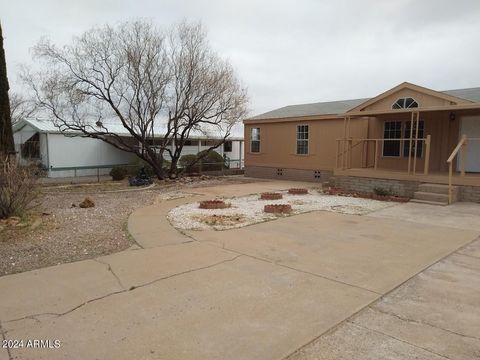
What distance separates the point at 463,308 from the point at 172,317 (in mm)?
2938

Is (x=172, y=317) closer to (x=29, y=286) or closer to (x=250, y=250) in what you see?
(x=29, y=286)

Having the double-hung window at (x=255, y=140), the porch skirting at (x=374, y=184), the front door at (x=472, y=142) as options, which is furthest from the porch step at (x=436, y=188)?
the double-hung window at (x=255, y=140)

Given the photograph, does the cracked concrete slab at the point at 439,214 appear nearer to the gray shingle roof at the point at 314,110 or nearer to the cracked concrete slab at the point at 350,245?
the cracked concrete slab at the point at 350,245

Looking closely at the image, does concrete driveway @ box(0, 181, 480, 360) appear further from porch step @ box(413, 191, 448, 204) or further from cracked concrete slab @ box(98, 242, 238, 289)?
porch step @ box(413, 191, 448, 204)

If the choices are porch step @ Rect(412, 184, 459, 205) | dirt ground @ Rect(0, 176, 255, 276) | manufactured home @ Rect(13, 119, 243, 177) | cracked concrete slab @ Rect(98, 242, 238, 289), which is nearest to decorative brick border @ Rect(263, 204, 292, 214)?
cracked concrete slab @ Rect(98, 242, 238, 289)

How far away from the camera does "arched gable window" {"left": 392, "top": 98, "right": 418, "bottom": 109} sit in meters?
13.4

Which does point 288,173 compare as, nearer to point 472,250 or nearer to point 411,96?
point 411,96

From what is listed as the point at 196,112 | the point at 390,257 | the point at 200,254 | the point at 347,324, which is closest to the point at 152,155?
the point at 196,112

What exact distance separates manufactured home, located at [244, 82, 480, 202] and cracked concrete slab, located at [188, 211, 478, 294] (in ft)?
14.0

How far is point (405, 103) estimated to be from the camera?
13695 millimetres

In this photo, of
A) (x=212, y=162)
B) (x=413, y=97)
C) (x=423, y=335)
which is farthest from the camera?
(x=212, y=162)

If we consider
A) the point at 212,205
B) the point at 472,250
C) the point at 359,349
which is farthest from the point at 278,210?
the point at 359,349

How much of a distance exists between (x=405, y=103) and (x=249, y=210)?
26.6ft

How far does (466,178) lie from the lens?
36.5 feet
